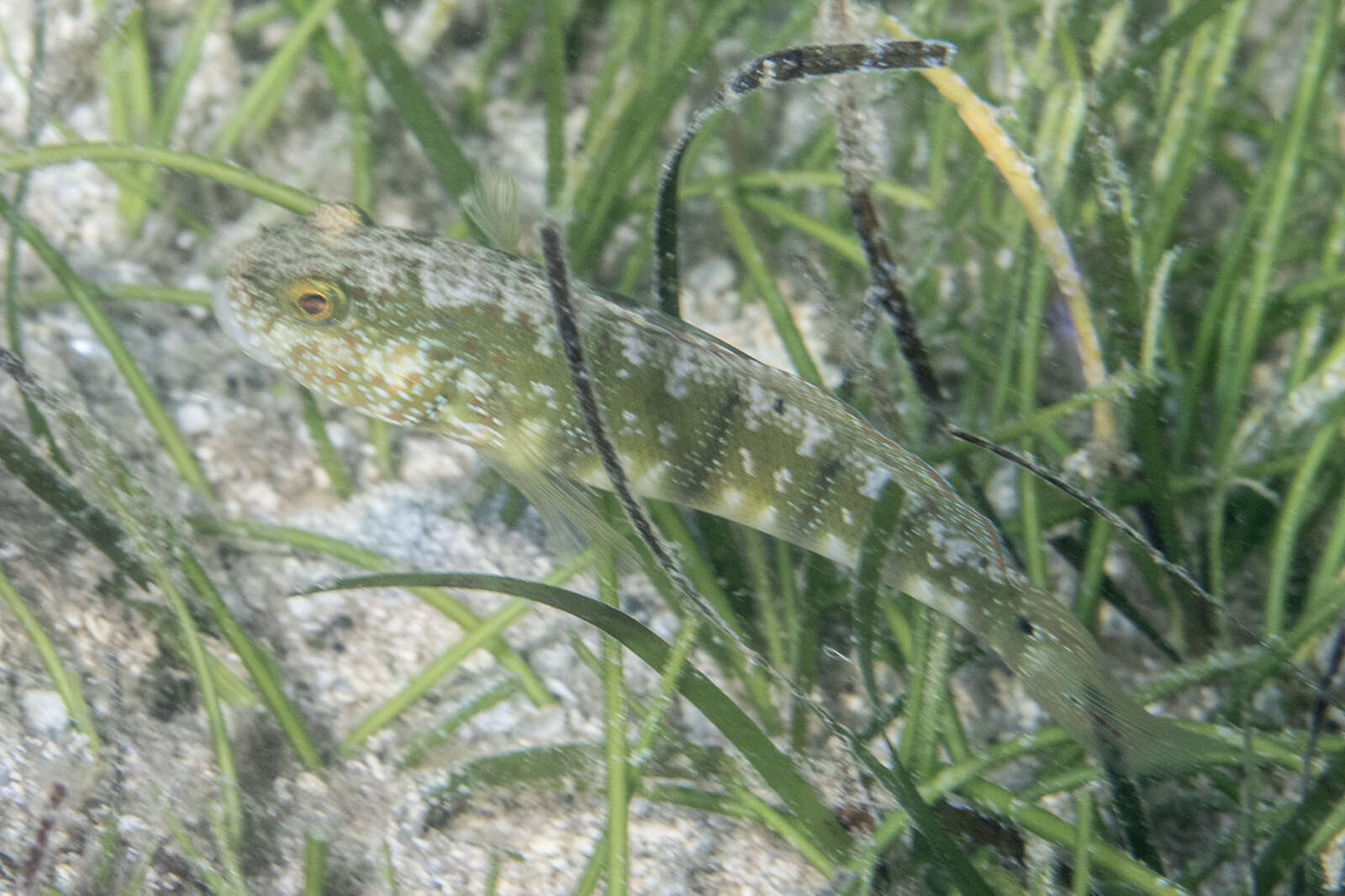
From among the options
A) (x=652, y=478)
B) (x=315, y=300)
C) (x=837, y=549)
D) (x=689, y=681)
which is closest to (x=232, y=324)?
(x=315, y=300)

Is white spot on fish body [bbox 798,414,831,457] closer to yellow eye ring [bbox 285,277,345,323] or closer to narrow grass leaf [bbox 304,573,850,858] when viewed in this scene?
narrow grass leaf [bbox 304,573,850,858]

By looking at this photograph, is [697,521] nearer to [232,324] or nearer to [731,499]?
[731,499]

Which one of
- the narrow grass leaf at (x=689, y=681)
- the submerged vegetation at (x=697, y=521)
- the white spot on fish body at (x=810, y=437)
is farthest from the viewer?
the white spot on fish body at (x=810, y=437)

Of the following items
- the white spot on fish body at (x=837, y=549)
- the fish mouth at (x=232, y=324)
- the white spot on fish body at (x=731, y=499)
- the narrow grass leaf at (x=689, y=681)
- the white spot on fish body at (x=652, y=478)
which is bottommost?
the narrow grass leaf at (x=689, y=681)

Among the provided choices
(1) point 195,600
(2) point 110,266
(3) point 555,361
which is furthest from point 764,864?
(2) point 110,266

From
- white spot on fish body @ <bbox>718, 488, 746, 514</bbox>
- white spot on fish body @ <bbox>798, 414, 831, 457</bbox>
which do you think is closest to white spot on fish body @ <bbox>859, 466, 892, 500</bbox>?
white spot on fish body @ <bbox>798, 414, 831, 457</bbox>

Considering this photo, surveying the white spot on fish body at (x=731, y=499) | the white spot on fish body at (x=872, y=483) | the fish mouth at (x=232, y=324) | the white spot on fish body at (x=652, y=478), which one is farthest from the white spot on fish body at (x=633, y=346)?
the fish mouth at (x=232, y=324)

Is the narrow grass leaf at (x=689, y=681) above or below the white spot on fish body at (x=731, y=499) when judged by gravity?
below

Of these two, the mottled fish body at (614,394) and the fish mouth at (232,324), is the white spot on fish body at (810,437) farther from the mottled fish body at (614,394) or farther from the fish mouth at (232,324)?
the fish mouth at (232,324)
